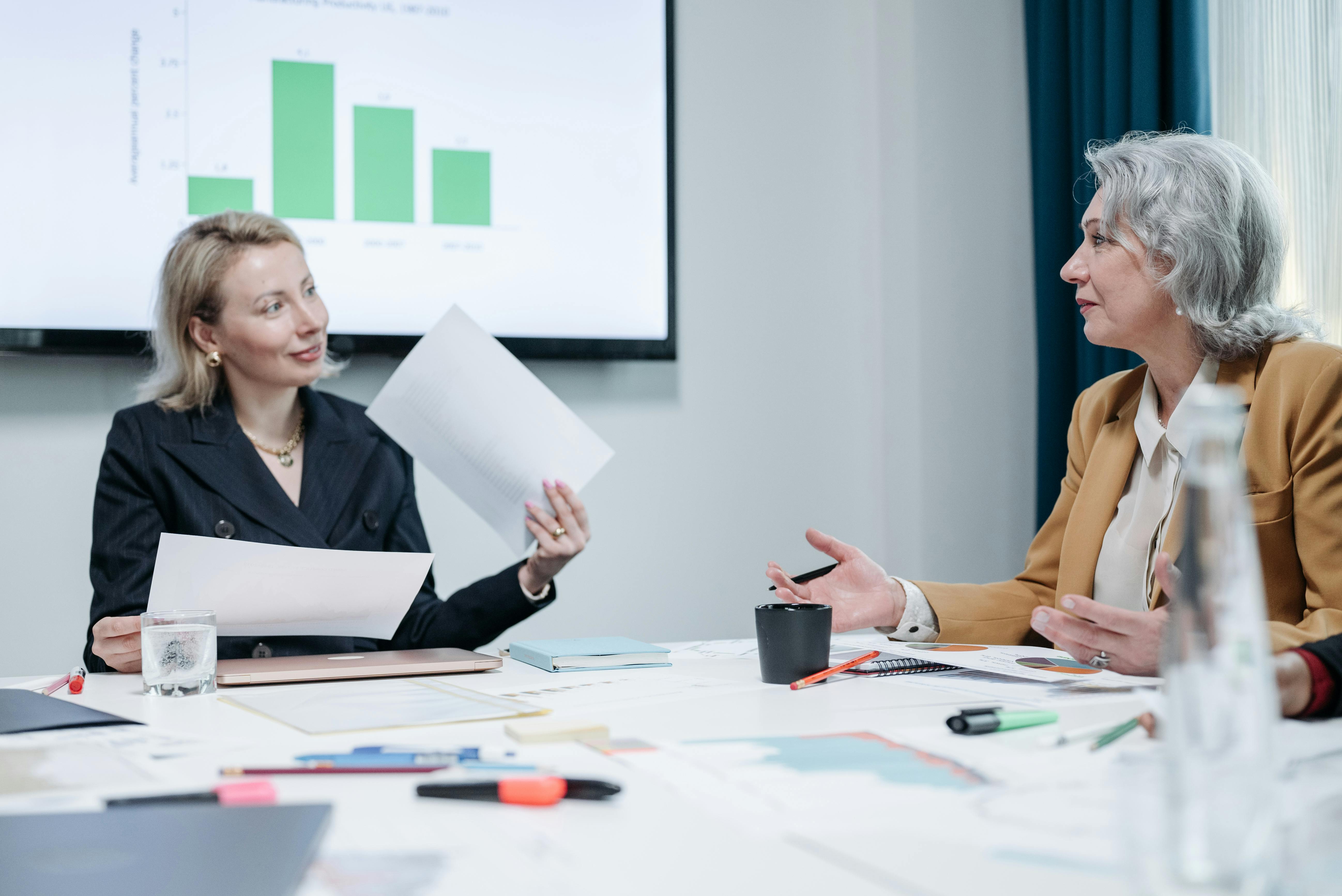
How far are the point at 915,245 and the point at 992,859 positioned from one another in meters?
2.18

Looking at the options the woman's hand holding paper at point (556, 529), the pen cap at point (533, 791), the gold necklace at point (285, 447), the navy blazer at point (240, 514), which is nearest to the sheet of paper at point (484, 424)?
the woman's hand holding paper at point (556, 529)

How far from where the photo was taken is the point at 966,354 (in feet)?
8.55

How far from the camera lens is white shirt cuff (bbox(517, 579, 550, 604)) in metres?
1.66

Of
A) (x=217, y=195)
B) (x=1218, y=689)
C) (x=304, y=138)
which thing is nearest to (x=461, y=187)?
(x=304, y=138)

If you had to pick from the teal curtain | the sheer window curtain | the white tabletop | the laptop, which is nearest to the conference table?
the white tabletop

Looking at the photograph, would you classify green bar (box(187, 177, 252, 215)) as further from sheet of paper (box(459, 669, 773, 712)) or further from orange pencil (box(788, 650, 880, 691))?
orange pencil (box(788, 650, 880, 691))

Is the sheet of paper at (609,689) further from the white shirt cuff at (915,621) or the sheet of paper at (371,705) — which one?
the white shirt cuff at (915,621)

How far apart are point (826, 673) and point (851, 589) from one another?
389 millimetres

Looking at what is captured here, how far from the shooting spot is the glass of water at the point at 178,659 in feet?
3.58

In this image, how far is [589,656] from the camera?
1277 mm

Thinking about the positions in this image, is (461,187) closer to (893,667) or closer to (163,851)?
(893,667)

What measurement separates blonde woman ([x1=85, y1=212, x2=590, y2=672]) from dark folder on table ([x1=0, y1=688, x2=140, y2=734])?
39 centimetres

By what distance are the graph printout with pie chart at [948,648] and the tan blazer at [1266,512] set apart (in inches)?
1.7

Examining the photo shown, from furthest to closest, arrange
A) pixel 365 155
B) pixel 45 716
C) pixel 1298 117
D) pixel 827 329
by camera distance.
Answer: pixel 827 329, pixel 365 155, pixel 1298 117, pixel 45 716
